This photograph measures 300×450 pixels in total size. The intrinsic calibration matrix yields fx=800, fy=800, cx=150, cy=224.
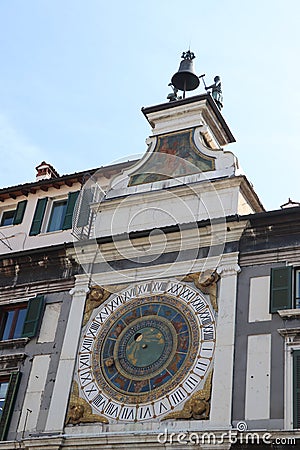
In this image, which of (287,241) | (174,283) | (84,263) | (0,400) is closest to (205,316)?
(174,283)

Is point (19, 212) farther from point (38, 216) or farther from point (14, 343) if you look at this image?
point (14, 343)

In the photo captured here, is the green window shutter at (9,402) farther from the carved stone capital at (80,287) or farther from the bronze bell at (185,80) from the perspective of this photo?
the bronze bell at (185,80)

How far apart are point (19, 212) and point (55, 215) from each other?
1.30m

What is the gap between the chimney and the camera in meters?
26.3

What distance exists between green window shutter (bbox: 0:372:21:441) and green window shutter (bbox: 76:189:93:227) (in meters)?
4.62

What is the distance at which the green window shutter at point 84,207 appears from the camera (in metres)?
21.8

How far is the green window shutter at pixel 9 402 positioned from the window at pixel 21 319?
1.16 m

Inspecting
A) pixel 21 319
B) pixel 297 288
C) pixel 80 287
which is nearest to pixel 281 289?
pixel 297 288

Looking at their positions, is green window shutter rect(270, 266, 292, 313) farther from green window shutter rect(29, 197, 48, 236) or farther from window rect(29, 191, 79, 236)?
green window shutter rect(29, 197, 48, 236)

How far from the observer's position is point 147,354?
1822 cm

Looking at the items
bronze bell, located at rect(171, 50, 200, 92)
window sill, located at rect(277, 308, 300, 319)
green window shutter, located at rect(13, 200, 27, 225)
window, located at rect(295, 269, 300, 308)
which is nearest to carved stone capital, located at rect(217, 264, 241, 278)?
window, located at rect(295, 269, 300, 308)

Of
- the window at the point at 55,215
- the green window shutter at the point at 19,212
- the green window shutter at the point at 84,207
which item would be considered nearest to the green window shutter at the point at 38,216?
the window at the point at 55,215

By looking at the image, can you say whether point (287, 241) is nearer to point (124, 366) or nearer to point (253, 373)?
point (253, 373)

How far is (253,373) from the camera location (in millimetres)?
16812
